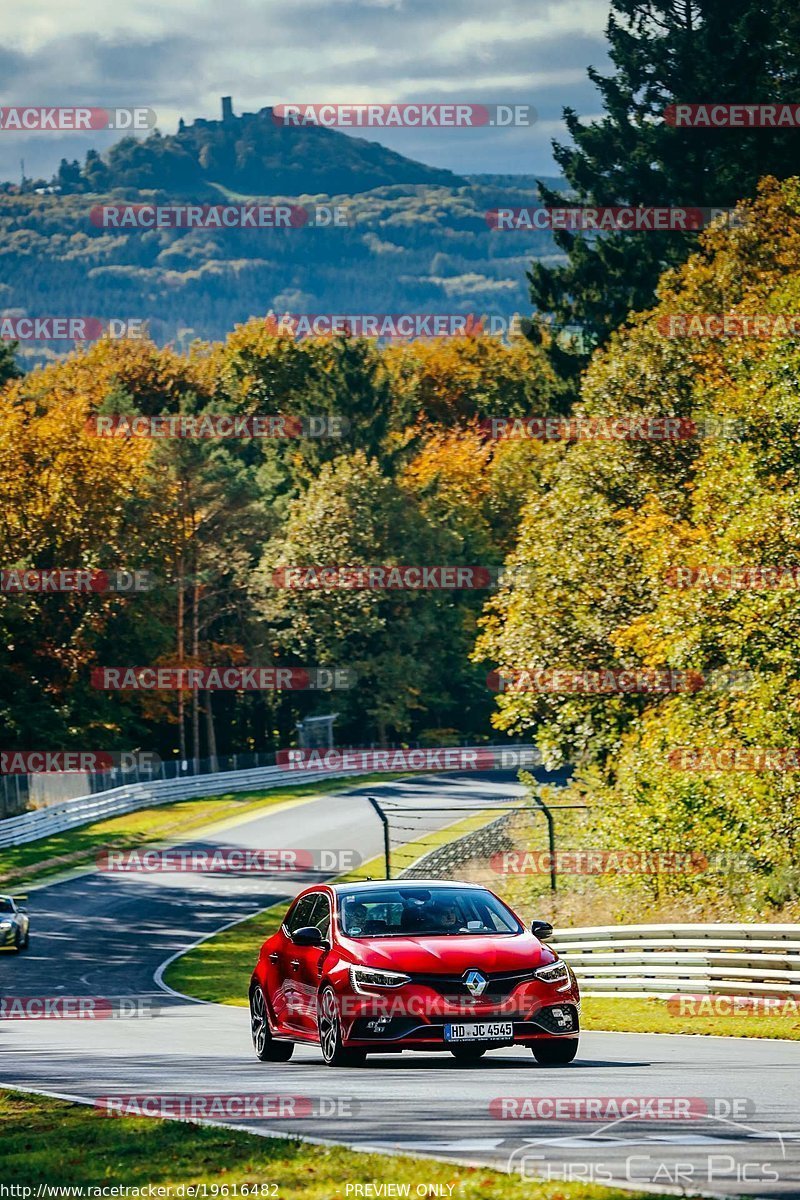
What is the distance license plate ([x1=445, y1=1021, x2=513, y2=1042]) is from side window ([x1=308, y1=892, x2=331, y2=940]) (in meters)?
1.69

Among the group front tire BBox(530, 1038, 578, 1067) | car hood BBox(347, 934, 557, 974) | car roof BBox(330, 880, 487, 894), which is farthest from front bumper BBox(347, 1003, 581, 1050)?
car roof BBox(330, 880, 487, 894)

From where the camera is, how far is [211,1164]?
30.8 ft

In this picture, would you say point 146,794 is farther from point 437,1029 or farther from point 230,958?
point 437,1029

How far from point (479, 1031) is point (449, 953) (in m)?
0.65

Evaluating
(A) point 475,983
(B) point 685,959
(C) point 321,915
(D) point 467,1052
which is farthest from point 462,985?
(B) point 685,959

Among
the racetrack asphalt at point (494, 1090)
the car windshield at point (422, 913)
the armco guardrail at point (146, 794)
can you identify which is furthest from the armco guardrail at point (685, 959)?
the armco guardrail at point (146, 794)

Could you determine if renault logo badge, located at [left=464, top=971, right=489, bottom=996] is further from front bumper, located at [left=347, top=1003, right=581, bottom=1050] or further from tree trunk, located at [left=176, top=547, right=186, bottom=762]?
tree trunk, located at [left=176, top=547, right=186, bottom=762]

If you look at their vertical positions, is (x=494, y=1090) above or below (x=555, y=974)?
below

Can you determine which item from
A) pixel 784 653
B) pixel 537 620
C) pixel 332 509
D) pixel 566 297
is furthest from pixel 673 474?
pixel 332 509

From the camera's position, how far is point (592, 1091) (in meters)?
11.7

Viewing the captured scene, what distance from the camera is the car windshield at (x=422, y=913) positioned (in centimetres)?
1451

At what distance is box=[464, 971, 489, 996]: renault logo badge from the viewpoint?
13422mm

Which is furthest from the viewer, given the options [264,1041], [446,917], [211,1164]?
[264,1041]

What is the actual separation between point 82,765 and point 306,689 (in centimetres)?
1607
